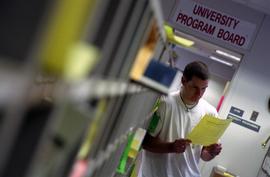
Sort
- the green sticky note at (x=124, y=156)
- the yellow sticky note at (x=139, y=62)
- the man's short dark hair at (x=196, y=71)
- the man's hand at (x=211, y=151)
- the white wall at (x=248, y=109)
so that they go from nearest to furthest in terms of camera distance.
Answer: the yellow sticky note at (x=139, y=62) < the green sticky note at (x=124, y=156) < the man's short dark hair at (x=196, y=71) < the man's hand at (x=211, y=151) < the white wall at (x=248, y=109)

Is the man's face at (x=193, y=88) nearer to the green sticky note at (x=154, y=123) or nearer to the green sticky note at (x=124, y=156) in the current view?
the green sticky note at (x=154, y=123)

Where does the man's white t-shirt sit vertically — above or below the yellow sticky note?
below

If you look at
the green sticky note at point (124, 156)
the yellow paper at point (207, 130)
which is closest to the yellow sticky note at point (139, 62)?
the green sticky note at point (124, 156)

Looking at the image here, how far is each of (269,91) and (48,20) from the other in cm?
535

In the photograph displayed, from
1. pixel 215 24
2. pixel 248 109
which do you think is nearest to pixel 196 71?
pixel 215 24

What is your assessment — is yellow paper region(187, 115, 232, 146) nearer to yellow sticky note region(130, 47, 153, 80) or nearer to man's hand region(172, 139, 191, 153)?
man's hand region(172, 139, 191, 153)

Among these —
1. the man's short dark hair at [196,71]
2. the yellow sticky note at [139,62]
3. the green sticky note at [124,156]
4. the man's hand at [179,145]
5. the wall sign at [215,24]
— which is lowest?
the green sticky note at [124,156]

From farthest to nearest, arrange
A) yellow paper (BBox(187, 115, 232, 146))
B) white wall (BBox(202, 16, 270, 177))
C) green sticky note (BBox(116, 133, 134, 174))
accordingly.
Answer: white wall (BBox(202, 16, 270, 177)) → yellow paper (BBox(187, 115, 232, 146)) → green sticky note (BBox(116, 133, 134, 174))

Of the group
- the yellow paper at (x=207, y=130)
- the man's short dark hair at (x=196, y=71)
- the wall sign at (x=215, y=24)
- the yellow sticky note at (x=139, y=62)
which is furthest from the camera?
the wall sign at (x=215, y=24)

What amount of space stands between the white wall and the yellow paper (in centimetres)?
298

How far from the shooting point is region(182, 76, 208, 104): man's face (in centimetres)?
271

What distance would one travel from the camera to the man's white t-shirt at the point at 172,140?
271cm

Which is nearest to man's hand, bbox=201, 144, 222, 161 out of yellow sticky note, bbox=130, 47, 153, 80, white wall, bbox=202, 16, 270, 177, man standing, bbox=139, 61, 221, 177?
man standing, bbox=139, 61, 221, 177

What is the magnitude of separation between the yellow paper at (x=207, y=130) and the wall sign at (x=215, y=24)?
290cm
